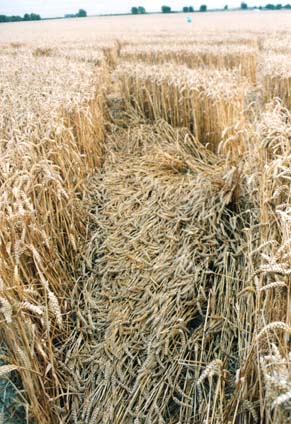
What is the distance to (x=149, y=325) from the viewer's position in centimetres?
189

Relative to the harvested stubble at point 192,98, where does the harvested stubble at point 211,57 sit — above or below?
above

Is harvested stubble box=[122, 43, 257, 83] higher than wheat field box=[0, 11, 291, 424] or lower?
higher

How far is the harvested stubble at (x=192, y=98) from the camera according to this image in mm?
3361

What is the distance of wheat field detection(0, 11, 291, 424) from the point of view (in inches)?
51.8

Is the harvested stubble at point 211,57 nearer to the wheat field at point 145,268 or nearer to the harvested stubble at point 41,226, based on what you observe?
the wheat field at point 145,268

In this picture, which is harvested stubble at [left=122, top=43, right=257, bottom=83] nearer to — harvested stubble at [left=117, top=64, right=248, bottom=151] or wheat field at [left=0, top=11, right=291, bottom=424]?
harvested stubble at [left=117, top=64, right=248, bottom=151]

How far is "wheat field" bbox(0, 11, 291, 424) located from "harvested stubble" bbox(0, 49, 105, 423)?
0.01 meters

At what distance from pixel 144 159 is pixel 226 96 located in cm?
86

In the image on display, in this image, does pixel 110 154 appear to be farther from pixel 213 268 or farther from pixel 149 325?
pixel 149 325

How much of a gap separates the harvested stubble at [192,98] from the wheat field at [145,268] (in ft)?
0.08

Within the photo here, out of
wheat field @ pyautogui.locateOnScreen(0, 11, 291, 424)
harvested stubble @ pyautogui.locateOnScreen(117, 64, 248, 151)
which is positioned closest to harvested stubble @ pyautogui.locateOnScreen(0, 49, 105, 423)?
wheat field @ pyautogui.locateOnScreen(0, 11, 291, 424)

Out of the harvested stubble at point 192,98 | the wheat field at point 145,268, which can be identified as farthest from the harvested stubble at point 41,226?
the harvested stubble at point 192,98

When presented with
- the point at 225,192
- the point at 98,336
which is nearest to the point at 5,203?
the point at 98,336

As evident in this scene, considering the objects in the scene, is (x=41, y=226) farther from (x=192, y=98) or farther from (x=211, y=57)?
(x=211, y=57)
